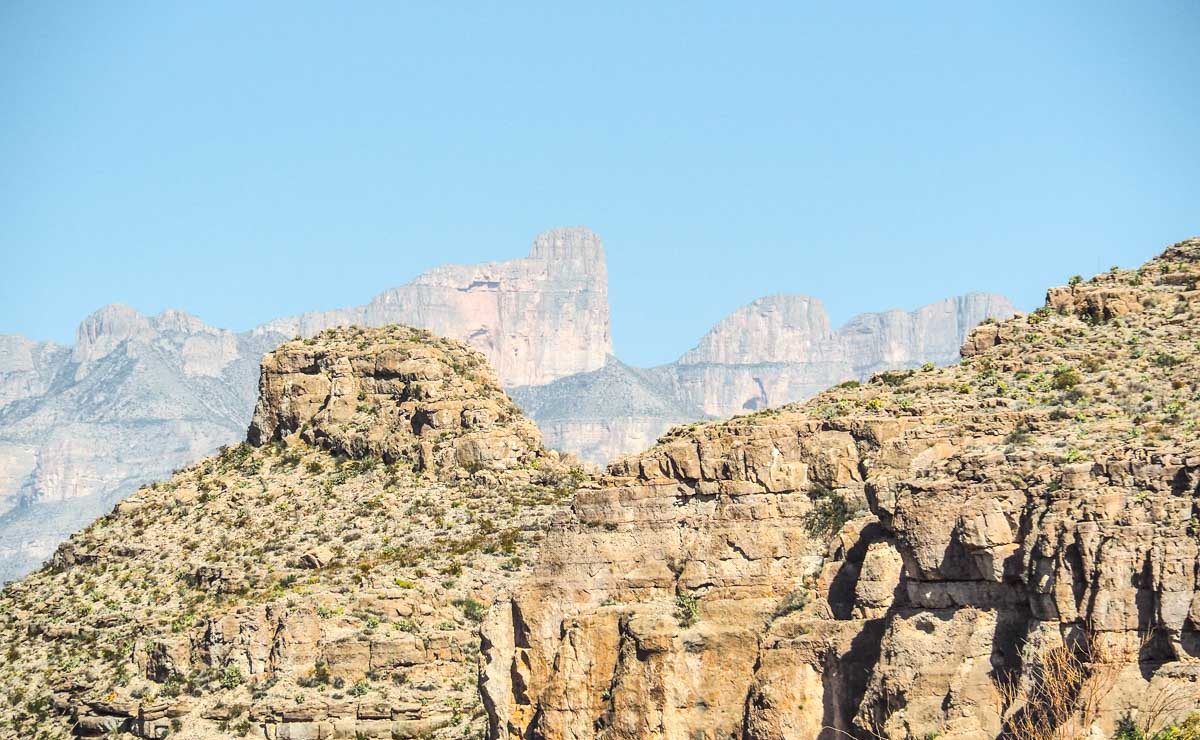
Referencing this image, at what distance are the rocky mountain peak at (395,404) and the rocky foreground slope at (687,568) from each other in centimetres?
19

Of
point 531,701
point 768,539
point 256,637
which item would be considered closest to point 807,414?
point 768,539

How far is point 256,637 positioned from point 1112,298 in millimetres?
37608

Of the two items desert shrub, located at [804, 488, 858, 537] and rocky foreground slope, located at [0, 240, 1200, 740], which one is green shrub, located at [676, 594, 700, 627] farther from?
desert shrub, located at [804, 488, 858, 537]

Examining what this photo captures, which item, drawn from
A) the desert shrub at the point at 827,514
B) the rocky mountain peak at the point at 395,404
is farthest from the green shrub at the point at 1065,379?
the rocky mountain peak at the point at 395,404

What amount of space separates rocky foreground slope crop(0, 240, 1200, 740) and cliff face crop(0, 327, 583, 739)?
0.54 ft

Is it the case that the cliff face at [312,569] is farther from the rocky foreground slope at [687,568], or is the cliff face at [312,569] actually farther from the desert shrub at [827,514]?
the desert shrub at [827,514]

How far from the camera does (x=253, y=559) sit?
10581cm

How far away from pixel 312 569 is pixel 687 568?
36.0m

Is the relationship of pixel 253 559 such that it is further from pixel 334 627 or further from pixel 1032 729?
pixel 1032 729

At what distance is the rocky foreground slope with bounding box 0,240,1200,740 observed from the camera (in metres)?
55.6

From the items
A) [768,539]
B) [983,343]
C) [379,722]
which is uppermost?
[983,343]

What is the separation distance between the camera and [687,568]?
231ft

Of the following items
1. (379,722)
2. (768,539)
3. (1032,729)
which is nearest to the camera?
(1032,729)

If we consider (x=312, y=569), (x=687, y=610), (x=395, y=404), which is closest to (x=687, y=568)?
(x=687, y=610)
